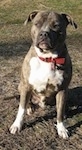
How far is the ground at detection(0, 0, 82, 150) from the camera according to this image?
4.23 meters

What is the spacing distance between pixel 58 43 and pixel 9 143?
1.08 meters

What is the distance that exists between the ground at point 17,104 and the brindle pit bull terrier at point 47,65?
0.11m

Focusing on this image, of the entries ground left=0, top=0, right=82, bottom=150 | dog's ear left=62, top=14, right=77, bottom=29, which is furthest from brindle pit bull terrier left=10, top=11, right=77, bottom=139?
ground left=0, top=0, right=82, bottom=150

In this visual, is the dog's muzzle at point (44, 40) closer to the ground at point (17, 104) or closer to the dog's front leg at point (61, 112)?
the dog's front leg at point (61, 112)

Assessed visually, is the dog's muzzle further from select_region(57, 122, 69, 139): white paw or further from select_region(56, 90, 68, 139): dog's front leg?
select_region(57, 122, 69, 139): white paw

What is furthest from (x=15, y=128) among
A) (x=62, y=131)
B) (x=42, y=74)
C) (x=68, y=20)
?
(x=68, y=20)

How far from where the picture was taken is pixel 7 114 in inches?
183

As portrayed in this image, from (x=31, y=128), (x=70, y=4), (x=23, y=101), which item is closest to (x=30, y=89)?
(x=23, y=101)

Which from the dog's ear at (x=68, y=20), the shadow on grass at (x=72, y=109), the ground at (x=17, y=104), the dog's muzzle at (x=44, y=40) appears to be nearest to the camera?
the dog's muzzle at (x=44, y=40)

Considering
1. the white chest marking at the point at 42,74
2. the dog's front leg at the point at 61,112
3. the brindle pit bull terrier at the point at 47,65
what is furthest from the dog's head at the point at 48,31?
the dog's front leg at the point at 61,112

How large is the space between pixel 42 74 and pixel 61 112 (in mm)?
486

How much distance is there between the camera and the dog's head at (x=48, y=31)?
12.5ft

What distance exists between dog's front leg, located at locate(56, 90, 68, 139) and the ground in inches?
2.3

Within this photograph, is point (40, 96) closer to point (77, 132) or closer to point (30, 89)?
point (30, 89)
